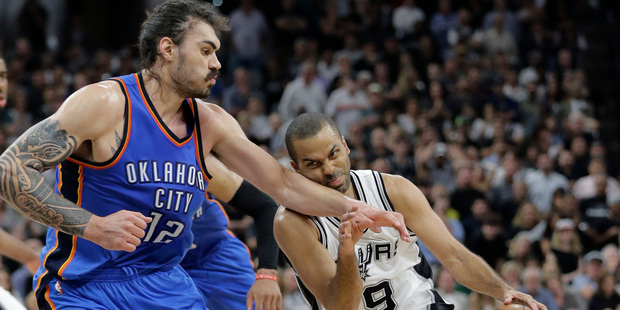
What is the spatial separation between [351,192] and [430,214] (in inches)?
17.6

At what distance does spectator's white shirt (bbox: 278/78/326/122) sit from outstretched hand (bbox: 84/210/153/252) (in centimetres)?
953

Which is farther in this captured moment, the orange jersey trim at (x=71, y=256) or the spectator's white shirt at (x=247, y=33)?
the spectator's white shirt at (x=247, y=33)

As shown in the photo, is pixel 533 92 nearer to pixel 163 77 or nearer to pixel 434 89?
pixel 434 89

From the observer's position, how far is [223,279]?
5.05 meters

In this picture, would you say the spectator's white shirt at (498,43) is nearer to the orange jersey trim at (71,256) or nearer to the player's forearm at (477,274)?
the player's forearm at (477,274)

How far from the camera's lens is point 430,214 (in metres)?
4.33

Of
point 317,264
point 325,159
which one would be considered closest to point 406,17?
point 325,159

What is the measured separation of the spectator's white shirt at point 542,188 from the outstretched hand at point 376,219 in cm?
815

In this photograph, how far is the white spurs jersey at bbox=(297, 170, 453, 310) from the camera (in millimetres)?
4281

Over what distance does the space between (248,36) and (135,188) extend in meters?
11.4

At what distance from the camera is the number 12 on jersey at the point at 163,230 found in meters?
3.80

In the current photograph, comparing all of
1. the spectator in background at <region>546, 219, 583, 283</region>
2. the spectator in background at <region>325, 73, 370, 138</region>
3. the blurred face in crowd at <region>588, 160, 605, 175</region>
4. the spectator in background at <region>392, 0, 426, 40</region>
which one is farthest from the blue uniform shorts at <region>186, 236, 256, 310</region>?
the spectator in background at <region>392, 0, 426, 40</region>

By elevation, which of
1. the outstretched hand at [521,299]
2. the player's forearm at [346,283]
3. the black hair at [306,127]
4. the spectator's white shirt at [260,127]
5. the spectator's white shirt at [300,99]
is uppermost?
the black hair at [306,127]

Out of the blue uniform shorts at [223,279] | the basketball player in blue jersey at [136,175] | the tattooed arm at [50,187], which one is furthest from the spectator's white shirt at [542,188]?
the tattooed arm at [50,187]
